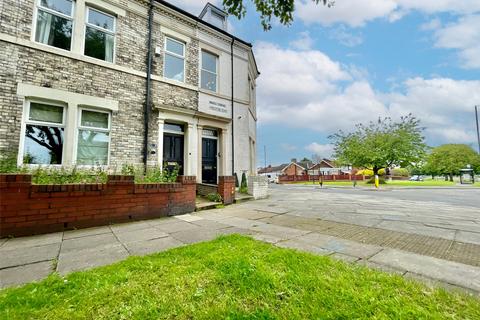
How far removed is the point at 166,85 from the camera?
29.5ft

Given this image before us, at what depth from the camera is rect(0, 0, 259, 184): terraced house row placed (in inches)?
253

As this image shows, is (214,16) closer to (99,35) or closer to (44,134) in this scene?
(99,35)

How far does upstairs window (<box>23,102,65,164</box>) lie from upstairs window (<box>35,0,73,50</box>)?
198 cm

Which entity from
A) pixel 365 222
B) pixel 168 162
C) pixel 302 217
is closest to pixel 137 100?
pixel 168 162

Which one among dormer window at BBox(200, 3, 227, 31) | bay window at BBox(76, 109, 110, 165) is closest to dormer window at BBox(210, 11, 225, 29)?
dormer window at BBox(200, 3, 227, 31)

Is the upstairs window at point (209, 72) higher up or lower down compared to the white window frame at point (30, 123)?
higher up

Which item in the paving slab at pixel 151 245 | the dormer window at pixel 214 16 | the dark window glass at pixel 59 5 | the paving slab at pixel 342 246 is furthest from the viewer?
the dormer window at pixel 214 16

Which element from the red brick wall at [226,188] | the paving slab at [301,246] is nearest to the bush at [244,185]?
the red brick wall at [226,188]

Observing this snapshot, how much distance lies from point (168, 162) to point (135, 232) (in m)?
4.90

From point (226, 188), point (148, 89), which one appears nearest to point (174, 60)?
point (148, 89)

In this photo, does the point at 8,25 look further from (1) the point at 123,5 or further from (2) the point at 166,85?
(2) the point at 166,85

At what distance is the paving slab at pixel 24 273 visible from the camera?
2.34 meters

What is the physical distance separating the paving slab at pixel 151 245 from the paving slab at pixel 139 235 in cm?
19

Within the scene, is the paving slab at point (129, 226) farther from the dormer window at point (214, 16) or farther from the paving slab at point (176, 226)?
the dormer window at point (214, 16)
